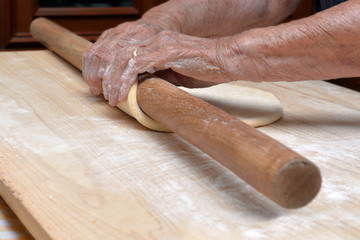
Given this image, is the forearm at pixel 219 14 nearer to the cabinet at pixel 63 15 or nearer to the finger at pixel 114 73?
the finger at pixel 114 73

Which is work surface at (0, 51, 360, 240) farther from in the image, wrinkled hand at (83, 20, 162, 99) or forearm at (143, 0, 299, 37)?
forearm at (143, 0, 299, 37)

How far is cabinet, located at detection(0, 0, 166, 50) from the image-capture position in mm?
2912

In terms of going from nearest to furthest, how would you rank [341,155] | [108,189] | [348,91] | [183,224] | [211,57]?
[183,224] → [108,189] → [341,155] → [211,57] → [348,91]

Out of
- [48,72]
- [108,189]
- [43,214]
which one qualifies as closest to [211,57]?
[108,189]

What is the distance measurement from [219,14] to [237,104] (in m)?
0.52

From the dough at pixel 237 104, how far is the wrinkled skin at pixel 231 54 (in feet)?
0.15

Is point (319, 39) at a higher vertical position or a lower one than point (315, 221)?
higher

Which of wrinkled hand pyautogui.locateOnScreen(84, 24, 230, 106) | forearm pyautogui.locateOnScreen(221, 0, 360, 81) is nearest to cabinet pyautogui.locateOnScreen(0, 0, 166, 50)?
wrinkled hand pyautogui.locateOnScreen(84, 24, 230, 106)

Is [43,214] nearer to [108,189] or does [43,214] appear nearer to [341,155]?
[108,189]

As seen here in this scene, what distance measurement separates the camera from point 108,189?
93 centimetres

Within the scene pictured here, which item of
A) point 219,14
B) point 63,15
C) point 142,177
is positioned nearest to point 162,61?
point 142,177

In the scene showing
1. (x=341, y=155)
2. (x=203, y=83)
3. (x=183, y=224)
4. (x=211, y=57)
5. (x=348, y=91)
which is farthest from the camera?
(x=348, y=91)

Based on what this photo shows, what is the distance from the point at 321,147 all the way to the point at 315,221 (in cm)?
31

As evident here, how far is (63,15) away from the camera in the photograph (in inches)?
118
